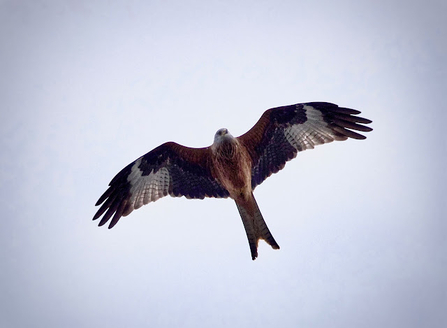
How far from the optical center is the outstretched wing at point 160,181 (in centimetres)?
840

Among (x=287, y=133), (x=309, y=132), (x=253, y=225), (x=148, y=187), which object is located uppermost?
(x=148, y=187)

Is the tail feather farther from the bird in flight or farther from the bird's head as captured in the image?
the bird's head

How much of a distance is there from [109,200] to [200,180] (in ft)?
6.04

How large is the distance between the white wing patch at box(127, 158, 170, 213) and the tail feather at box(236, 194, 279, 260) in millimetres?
1570

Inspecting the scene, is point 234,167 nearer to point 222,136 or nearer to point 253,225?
point 222,136

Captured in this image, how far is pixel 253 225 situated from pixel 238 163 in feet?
3.85

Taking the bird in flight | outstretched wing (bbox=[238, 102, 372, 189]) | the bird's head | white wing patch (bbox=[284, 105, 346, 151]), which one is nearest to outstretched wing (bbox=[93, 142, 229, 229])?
the bird in flight

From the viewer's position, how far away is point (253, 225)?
7.91 metres


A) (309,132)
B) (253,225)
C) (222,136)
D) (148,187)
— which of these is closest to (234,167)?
(222,136)

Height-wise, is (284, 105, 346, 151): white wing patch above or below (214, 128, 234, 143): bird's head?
below

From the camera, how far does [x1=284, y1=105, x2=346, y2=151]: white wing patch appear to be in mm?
8250
